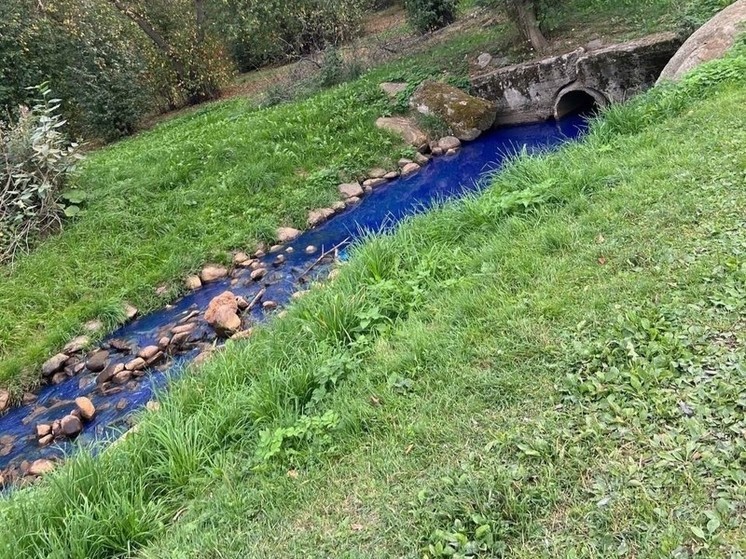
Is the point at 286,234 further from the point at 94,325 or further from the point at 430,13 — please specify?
the point at 430,13

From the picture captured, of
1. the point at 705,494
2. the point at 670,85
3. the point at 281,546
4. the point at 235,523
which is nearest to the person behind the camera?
the point at 705,494

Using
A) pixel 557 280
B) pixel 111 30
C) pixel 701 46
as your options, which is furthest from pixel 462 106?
pixel 111 30

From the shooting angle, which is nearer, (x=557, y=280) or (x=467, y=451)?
(x=467, y=451)

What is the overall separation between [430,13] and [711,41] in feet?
31.7

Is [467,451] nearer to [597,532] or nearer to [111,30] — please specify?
[597,532]

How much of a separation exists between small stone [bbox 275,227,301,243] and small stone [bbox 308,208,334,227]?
315 millimetres

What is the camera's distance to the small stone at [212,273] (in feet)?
25.3

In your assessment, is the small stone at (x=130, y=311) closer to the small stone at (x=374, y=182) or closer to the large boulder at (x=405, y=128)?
the small stone at (x=374, y=182)

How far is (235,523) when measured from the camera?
2676mm

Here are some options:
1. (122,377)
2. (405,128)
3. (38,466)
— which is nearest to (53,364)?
(122,377)

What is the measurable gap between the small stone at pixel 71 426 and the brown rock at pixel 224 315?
1.70 m

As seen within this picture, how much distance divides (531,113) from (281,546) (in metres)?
10.3

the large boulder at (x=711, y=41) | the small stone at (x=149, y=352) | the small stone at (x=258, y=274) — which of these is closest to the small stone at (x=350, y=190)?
the small stone at (x=258, y=274)

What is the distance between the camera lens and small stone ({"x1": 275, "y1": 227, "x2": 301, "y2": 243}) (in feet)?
27.7
